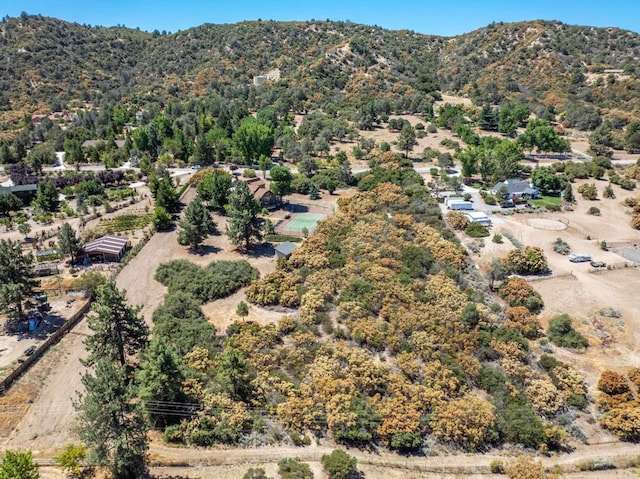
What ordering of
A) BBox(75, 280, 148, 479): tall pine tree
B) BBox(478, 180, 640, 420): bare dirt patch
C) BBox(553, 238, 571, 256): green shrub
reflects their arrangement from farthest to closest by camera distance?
BBox(553, 238, 571, 256): green shrub
BBox(478, 180, 640, 420): bare dirt patch
BBox(75, 280, 148, 479): tall pine tree

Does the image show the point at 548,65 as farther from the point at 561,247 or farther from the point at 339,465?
the point at 339,465

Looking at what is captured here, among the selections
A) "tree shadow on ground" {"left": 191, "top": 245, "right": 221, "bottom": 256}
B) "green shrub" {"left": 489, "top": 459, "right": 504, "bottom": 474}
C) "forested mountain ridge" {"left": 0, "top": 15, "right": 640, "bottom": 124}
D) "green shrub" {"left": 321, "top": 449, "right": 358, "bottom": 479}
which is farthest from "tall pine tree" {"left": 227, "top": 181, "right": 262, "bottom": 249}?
"forested mountain ridge" {"left": 0, "top": 15, "right": 640, "bottom": 124}

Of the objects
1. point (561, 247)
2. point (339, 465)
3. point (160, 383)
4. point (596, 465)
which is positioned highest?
point (160, 383)

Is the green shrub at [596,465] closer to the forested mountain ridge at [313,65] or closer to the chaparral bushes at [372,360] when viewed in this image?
the chaparral bushes at [372,360]

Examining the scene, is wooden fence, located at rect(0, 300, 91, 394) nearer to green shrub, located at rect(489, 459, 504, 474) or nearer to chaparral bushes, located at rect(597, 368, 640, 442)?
green shrub, located at rect(489, 459, 504, 474)

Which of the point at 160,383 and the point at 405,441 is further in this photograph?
the point at 160,383

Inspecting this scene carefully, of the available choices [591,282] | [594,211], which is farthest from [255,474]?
[594,211]

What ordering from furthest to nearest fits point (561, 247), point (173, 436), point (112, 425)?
point (561, 247), point (173, 436), point (112, 425)

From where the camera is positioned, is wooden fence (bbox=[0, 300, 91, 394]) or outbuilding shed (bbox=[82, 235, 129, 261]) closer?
→ wooden fence (bbox=[0, 300, 91, 394])
